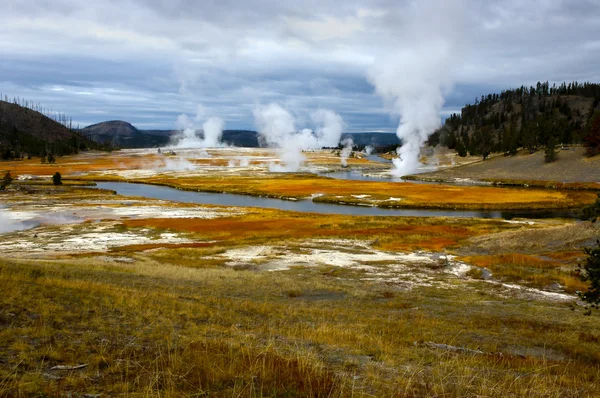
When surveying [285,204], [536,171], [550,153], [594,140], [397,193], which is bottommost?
[285,204]

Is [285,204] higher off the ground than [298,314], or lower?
lower

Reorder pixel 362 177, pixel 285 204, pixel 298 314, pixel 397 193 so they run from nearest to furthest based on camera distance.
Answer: pixel 298 314, pixel 285 204, pixel 397 193, pixel 362 177

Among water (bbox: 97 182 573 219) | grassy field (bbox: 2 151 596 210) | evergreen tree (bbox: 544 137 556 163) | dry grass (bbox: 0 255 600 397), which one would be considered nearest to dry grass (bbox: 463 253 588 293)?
dry grass (bbox: 0 255 600 397)

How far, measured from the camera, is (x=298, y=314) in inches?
637

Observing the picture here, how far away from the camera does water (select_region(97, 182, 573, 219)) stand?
231ft

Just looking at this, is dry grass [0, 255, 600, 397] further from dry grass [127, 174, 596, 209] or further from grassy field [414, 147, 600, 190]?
grassy field [414, 147, 600, 190]

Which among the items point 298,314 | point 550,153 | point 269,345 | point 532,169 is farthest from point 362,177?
point 269,345

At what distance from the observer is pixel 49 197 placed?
8306 centimetres

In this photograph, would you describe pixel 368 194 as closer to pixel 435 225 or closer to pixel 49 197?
pixel 435 225

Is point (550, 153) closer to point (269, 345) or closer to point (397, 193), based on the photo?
point (397, 193)

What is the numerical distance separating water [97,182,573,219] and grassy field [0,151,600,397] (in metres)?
20.3

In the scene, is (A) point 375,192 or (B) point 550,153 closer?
(A) point 375,192

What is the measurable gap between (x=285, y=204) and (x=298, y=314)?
68.7 m

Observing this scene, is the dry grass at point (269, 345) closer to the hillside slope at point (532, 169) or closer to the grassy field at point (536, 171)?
the grassy field at point (536, 171)
